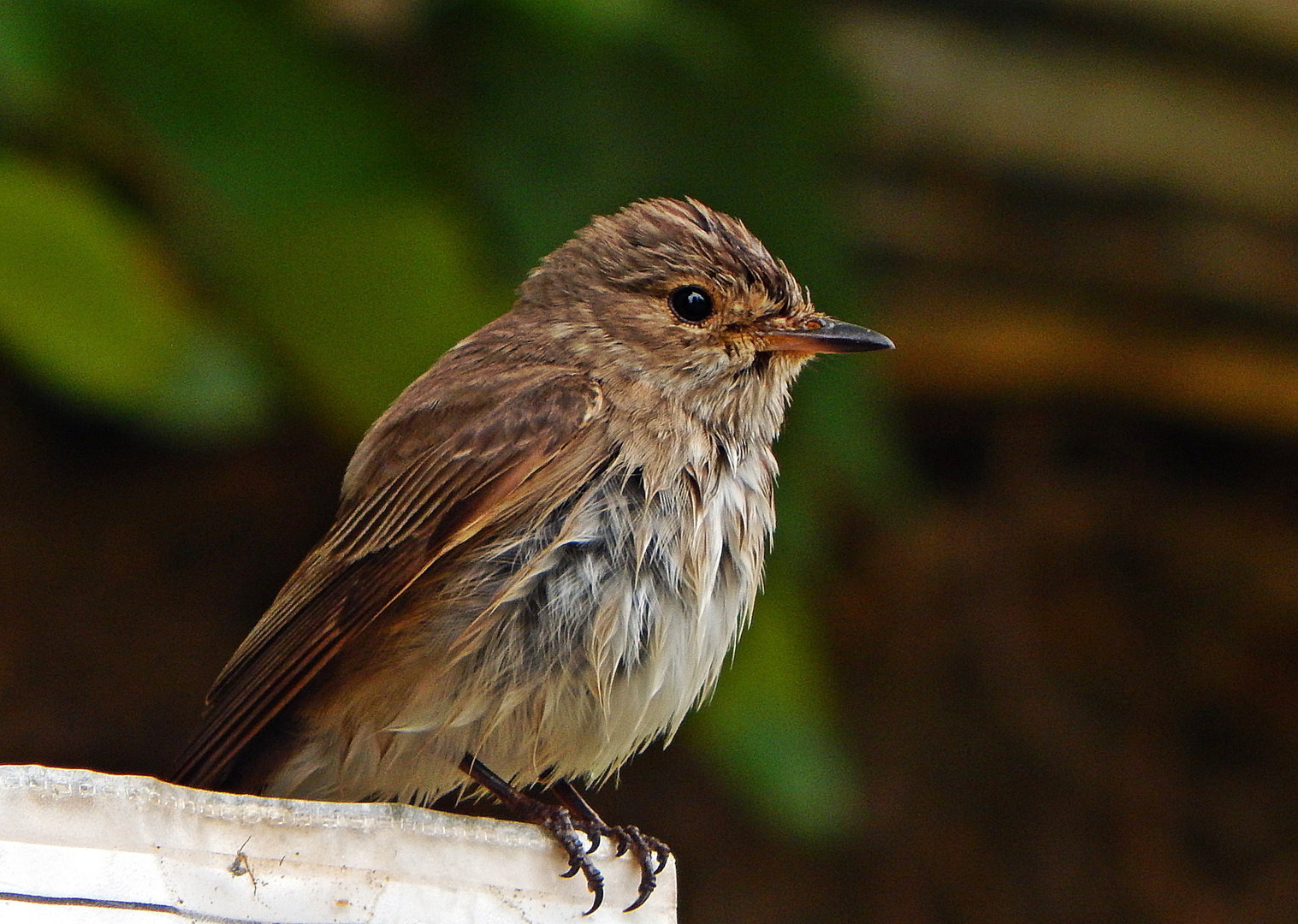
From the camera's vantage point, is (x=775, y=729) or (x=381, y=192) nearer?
(x=381, y=192)

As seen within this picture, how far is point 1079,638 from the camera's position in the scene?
6.42 m

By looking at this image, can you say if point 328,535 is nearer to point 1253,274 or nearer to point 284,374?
point 284,374

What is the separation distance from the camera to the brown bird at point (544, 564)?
2752mm

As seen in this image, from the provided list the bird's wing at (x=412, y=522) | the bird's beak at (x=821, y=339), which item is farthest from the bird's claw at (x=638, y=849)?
the bird's beak at (x=821, y=339)

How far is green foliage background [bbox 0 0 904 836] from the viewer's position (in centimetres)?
327

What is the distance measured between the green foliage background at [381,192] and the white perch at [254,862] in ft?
5.41

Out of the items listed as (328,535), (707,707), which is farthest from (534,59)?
(707,707)

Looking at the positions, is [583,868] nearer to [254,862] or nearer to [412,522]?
[254,862]

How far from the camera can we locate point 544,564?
2725 millimetres

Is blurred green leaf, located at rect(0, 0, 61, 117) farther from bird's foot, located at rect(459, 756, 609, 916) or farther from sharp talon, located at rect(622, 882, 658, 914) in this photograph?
sharp talon, located at rect(622, 882, 658, 914)

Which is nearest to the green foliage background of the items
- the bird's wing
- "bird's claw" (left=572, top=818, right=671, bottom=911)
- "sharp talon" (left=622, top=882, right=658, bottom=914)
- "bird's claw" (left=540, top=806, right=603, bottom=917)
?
the bird's wing

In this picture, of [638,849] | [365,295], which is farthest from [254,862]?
[365,295]

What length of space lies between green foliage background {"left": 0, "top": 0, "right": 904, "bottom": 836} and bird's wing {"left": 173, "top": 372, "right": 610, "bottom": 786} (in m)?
0.58

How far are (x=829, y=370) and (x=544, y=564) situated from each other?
175 cm
